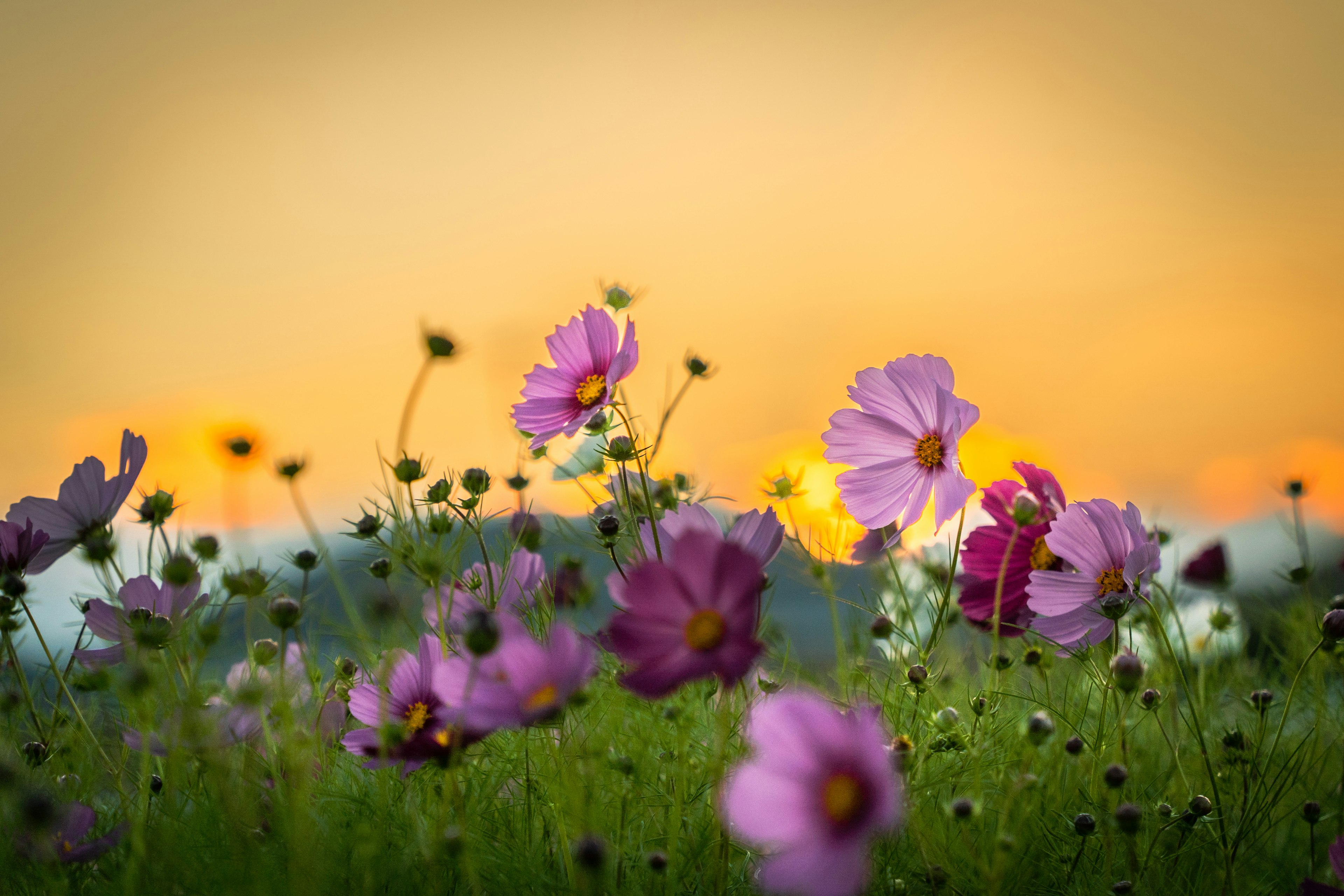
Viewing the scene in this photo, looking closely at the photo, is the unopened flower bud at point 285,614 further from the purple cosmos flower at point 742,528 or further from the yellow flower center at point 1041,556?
the yellow flower center at point 1041,556

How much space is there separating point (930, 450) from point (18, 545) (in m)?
0.80

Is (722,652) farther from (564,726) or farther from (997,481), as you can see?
(997,481)

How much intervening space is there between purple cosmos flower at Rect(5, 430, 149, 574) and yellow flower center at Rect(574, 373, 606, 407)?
1.23 ft

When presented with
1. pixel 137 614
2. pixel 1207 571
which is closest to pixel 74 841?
pixel 137 614

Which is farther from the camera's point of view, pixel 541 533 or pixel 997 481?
pixel 541 533

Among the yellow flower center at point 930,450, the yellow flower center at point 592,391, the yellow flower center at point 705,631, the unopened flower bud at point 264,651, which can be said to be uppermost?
the yellow flower center at point 592,391

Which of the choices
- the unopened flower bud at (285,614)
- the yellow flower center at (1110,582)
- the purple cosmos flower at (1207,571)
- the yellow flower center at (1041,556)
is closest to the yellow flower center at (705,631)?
the unopened flower bud at (285,614)

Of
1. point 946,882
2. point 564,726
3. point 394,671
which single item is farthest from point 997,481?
point 394,671

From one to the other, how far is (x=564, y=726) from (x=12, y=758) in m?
0.52

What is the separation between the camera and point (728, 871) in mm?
687

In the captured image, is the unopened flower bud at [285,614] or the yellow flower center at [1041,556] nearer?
the unopened flower bud at [285,614]

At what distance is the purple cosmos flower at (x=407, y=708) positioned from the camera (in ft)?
1.94

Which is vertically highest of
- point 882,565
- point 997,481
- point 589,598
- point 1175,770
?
point 997,481

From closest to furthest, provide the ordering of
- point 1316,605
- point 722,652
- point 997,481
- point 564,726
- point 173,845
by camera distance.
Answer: point 722,652, point 173,845, point 564,726, point 997,481, point 1316,605
